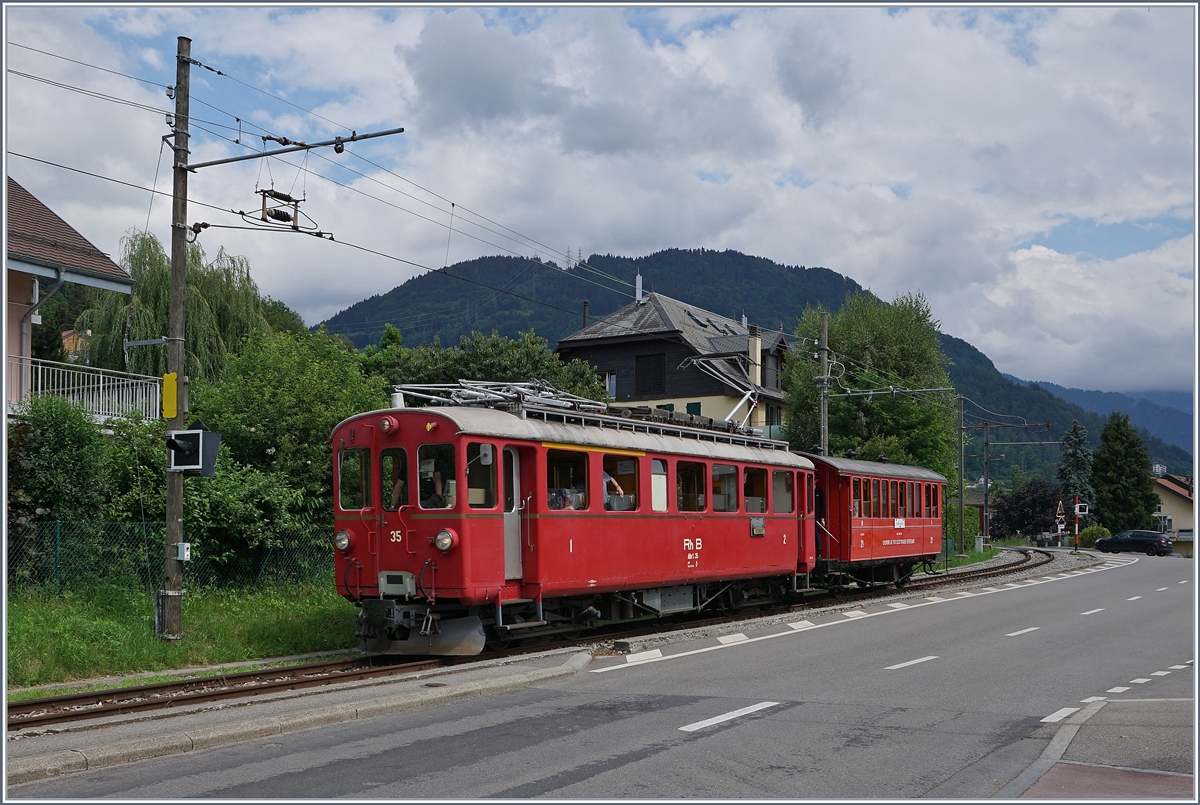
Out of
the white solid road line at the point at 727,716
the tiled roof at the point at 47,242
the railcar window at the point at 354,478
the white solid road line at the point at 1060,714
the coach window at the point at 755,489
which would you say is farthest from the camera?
the coach window at the point at 755,489

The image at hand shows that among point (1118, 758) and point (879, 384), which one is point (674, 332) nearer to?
point (879, 384)

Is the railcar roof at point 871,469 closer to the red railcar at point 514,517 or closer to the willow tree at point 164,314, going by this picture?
the red railcar at point 514,517

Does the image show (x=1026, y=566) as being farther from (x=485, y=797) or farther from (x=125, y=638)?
(x=485, y=797)

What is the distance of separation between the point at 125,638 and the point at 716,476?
9.40 meters

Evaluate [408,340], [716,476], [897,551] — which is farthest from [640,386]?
[408,340]

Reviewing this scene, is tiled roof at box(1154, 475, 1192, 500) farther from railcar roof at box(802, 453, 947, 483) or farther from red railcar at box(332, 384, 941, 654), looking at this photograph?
red railcar at box(332, 384, 941, 654)

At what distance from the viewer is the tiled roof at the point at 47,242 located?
19094 millimetres

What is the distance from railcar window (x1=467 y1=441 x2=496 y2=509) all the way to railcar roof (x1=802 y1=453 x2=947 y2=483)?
36.7 feet

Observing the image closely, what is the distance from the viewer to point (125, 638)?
14367mm

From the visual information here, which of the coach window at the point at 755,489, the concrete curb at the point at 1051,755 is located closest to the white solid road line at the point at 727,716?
the concrete curb at the point at 1051,755

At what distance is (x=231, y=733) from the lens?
8930mm

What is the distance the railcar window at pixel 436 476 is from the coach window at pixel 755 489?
24.0 ft

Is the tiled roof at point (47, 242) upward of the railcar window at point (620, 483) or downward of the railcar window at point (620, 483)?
upward

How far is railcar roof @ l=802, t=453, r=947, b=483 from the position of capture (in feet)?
80.3
